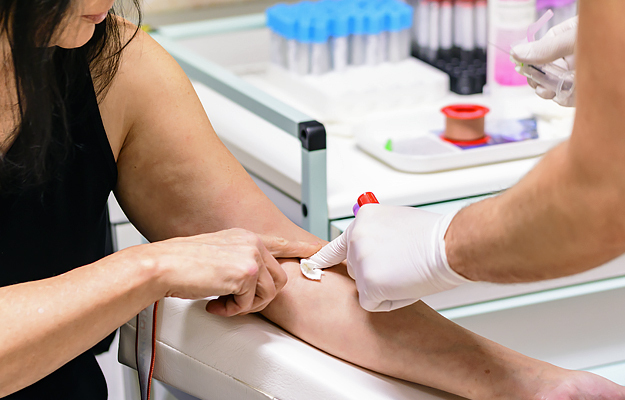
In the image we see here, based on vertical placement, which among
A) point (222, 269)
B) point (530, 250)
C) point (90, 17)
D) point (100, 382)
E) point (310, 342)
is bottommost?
point (100, 382)

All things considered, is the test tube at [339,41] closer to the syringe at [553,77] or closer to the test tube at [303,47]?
the test tube at [303,47]

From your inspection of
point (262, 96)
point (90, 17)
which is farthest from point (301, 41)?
point (90, 17)

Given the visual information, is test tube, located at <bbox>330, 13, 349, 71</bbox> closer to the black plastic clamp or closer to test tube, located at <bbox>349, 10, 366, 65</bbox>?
test tube, located at <bbox>349, 10, 366, 65</bbox>

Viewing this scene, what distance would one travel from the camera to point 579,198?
632mm

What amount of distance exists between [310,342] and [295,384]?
0.14m

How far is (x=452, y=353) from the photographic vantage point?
3.24 feet

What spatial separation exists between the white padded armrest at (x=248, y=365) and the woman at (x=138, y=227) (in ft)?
0.10

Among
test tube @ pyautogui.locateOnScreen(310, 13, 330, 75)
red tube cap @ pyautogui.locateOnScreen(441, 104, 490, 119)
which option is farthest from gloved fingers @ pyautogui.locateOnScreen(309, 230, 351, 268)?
test tube @ pyautogui.locateOnScreen(310, 13, 330, 75)

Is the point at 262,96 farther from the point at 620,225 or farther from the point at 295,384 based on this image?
the point at 620,225

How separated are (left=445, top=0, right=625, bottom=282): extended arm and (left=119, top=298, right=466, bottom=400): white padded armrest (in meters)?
0.24

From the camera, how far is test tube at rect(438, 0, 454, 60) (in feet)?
6.25

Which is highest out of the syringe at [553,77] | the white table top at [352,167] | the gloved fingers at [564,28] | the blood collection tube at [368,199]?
the gloved fingers at [564,28]

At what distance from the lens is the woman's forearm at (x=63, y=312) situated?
32.4 inches

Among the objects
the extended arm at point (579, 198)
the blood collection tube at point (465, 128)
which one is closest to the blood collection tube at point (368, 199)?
the extended arm at point (579, 198)
